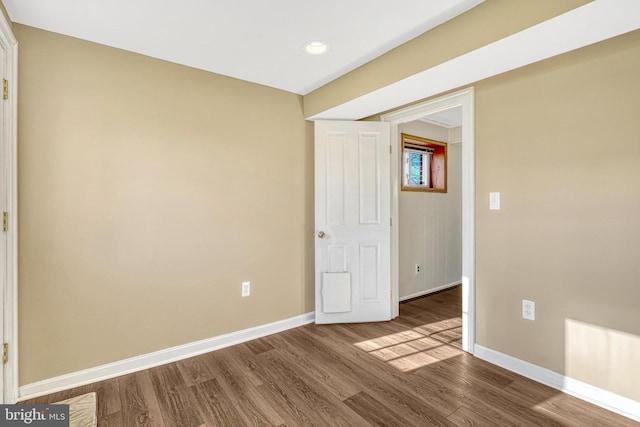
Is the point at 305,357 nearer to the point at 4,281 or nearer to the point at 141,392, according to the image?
the point at 141,392

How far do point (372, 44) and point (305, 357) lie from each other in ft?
7.75

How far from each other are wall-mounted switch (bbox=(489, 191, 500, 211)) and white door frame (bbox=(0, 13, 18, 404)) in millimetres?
3128

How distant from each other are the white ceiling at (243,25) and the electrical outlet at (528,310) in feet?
6.28

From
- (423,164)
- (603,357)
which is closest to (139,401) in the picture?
(603,357)

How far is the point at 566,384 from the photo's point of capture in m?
1.99

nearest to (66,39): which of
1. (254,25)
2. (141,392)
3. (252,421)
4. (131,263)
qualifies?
(254,25)

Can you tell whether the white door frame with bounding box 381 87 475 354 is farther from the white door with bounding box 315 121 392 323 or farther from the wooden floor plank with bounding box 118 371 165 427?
the wooden floor plank with bounding box 118 371 165 427

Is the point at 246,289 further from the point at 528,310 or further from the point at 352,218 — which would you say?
the point at 528,310

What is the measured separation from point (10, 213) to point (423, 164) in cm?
410

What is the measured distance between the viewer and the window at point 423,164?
13.1 ft

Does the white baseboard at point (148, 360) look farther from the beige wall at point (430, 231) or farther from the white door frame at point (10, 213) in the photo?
the beige wall at point (430, 231)

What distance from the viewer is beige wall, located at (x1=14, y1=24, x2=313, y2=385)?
1.99m

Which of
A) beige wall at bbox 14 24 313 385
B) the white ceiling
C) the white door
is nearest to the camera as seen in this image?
the white ceiling

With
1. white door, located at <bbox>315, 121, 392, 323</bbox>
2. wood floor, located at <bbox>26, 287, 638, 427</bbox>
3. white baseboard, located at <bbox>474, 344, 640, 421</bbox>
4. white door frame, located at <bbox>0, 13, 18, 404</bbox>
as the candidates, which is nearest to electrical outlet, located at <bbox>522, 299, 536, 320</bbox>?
white baseboard, located at <bbox>474, 344, 640, 421</bbox>
